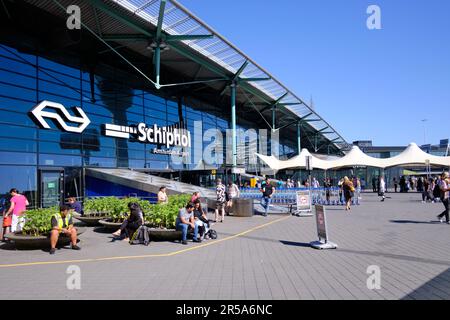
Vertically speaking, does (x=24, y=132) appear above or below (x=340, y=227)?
above

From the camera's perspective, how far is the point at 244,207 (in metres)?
16.9

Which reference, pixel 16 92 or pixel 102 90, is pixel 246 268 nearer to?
pixel 16 92

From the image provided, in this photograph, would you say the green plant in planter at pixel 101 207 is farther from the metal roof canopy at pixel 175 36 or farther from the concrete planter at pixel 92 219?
the metal roof canopy at pixel 175 36

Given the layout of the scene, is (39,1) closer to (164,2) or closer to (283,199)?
(164,2)

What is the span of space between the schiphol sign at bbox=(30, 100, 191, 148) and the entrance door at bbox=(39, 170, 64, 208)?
104 inches

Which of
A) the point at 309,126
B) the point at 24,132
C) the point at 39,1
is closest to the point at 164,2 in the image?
the point at 39,1

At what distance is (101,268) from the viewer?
23.1ft

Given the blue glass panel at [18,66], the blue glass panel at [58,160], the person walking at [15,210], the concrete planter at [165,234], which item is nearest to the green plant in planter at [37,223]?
the person walking at [15,210]

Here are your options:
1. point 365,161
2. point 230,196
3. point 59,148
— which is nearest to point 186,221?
point 230,196

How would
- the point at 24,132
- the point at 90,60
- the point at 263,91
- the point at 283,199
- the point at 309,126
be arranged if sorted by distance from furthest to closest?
the point at 309,126, the point at 263,91, the point at 90,60, the point at 283,199, the point at 24,132

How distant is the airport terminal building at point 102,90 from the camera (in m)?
18.9

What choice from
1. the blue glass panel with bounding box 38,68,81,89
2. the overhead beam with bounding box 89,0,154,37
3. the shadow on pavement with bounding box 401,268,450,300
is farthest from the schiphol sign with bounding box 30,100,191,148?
the shadow on pavement with bounding box 401,268,450,300

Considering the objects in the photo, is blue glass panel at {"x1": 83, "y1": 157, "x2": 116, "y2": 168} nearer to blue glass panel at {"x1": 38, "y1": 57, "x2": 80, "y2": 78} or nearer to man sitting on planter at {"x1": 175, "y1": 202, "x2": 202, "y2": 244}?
blue glass panel at {"x1": 38, "y1": 57, "x2": 80, "y2": 78}
